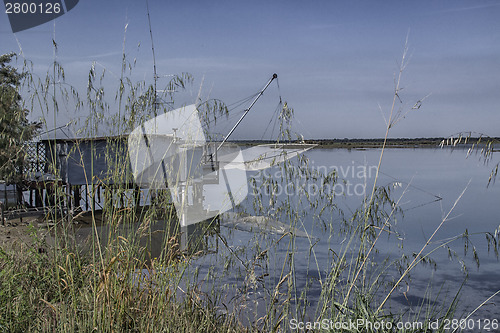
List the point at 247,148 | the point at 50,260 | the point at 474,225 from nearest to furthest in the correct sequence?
the point at 50,260 < the point at 474,225 < the point at 247,148

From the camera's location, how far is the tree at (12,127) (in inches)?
148

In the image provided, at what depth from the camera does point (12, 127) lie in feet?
37.0

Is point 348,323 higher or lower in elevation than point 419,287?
higher

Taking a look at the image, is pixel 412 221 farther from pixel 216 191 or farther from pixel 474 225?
pixel 216 191

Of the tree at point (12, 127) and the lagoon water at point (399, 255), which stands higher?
the tree at point (12, 127)

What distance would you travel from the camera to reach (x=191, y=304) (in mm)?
2986

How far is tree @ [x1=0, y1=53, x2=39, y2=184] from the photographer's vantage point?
3759mm

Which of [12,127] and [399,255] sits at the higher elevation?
[12,127]

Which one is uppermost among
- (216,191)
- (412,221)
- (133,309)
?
(133,309)

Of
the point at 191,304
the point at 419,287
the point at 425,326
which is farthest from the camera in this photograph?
Result: the point at 419,287

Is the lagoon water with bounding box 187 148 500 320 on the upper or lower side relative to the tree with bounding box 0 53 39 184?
lower

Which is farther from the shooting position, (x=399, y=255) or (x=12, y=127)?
(x=12, y=127)

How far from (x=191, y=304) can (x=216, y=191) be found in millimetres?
11240

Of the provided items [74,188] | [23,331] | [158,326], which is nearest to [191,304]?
[158,326]
